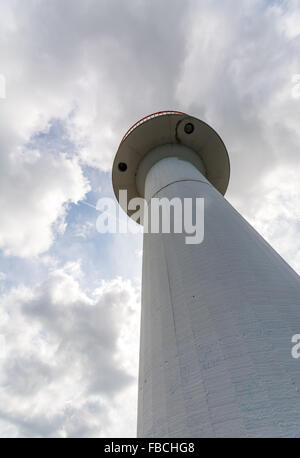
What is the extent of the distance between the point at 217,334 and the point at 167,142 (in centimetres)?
897

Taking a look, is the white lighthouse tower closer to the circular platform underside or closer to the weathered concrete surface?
the weathered concrete surface

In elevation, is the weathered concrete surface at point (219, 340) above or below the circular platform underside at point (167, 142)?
below

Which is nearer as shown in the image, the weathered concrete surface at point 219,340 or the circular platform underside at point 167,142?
the weathered concrete surface at point 219,340

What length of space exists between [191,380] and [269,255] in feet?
10.5

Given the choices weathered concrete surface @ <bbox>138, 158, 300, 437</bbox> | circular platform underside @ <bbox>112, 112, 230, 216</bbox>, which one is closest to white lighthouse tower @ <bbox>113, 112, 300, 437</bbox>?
weathered concrete surface @ <bbox>138, 158, 300, 437</bbox>

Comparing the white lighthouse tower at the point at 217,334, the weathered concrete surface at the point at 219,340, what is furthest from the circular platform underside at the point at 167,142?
the weathered concrete surface at the point at 219,340

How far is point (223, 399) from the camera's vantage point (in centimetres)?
354

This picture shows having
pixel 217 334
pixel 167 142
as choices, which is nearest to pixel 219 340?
pixel 217 334

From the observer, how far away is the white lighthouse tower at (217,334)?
11.2 feet

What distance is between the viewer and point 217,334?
4246mm

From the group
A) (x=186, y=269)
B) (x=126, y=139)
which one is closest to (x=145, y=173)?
(x=126, y=139)

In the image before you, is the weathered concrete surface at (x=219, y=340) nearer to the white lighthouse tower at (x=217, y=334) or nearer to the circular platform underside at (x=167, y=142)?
the white lighthouse tower at (x=217, y=334)

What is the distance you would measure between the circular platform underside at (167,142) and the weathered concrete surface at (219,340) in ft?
20.1

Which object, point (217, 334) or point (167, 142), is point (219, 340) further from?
point (167, 142)
